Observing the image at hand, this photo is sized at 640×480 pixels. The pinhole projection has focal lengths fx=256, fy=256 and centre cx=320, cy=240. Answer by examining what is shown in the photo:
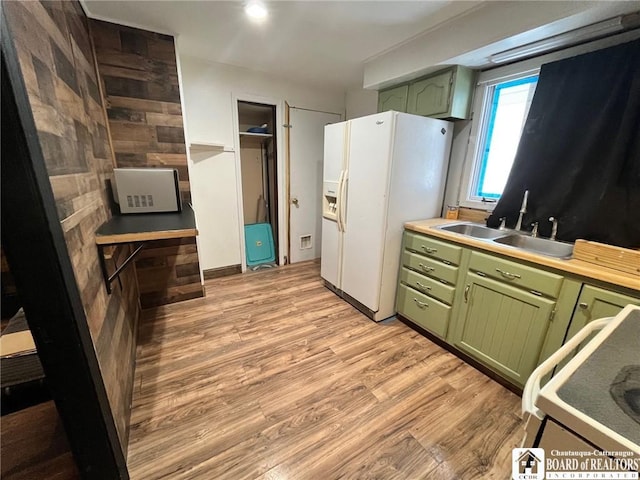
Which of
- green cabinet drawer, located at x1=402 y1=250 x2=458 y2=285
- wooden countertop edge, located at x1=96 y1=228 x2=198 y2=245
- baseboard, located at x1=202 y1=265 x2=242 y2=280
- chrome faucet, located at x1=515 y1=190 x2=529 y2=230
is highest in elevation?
chrome faucet, located at x1=515 y1=190 x2=529 y2=230

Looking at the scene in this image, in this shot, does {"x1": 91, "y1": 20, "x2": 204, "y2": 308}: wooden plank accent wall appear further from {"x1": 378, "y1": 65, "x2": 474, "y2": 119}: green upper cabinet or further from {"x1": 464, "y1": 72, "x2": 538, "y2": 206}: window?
{"x1": 464, "y1": 72, "x2": 538, "y2": 206}: window

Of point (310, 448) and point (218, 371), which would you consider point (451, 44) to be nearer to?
point (310, 448)

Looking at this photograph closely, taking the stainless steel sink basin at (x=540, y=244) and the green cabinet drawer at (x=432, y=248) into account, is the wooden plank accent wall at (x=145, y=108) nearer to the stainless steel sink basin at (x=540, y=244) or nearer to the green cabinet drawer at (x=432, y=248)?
the green cabinet drawer at (x=432, y=248)

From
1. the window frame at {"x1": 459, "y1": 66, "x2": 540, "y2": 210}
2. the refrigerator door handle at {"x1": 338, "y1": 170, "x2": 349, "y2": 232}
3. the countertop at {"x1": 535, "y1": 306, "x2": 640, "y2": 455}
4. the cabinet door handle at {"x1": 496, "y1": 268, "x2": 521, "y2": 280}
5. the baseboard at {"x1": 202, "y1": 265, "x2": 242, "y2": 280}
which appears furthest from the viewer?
the baseboard at {"x1": 202, "y1": 265, "x2": 242, "y2": 280}

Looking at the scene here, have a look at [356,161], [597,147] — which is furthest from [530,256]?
[356,161]

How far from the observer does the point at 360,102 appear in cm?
334

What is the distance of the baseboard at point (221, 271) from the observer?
3.15 m

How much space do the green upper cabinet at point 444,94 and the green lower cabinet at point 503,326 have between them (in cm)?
139

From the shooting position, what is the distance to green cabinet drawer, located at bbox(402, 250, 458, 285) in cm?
190

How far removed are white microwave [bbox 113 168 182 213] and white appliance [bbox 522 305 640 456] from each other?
2.18 meters

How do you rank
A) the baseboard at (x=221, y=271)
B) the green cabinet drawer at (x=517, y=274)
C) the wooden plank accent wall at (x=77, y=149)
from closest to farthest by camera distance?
1. the wooden plank accent wall at (x=77, y=149)
2. the green cabinet drawer at (x=517, y=274)
3. the baseboard at (x=221, y=271)

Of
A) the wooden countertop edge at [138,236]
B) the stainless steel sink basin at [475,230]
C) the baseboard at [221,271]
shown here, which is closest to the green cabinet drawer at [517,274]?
the stainless steel sink basin at [475,230]

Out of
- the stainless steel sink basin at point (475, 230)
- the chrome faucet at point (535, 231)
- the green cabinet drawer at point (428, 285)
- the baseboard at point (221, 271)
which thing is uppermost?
the chrome faucet at point (535, 231)

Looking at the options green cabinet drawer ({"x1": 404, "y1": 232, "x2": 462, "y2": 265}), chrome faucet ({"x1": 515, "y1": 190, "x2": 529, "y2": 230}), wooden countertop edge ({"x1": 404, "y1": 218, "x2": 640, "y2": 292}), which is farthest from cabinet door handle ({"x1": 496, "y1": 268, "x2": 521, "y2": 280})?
chrome faucet ({"x1": 515, "y1": 190, "x2": 529, "y2": 230})
